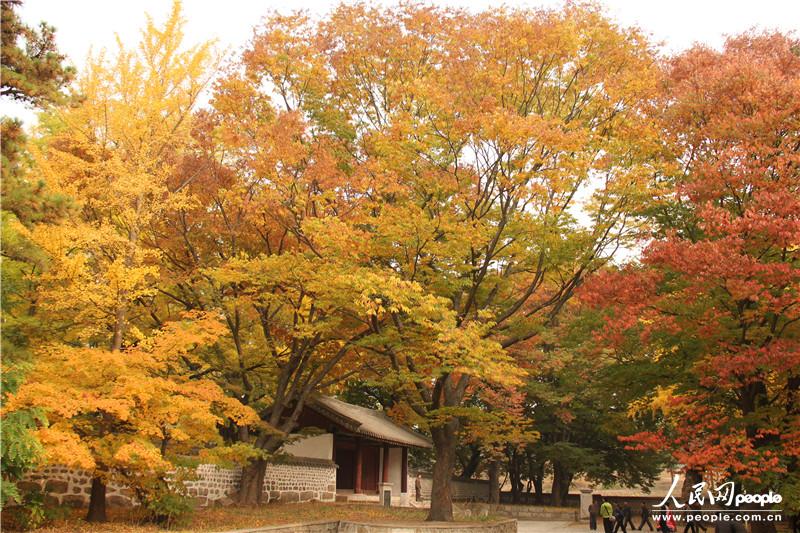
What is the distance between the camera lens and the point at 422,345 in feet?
58.6

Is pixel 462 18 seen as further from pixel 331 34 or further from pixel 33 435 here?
pixel 33 435

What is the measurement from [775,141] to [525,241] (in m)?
6.12

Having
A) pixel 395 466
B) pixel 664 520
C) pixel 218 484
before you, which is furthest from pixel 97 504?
pixel 395 466

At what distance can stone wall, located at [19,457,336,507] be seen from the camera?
15.6 meters

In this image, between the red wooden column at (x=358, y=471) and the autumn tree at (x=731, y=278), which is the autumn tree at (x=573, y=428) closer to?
the red wooden column at (x=358, y=471)

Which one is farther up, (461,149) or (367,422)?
(461,149)

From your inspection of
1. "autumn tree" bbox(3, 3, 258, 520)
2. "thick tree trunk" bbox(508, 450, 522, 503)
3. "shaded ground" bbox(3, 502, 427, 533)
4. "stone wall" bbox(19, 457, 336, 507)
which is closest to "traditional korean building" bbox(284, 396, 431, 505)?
"stone wall" bbox(19, 457, 336, 507)

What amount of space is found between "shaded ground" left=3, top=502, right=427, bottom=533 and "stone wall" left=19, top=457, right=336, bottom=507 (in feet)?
2.82

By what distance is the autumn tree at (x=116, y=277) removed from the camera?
12125 millimetres

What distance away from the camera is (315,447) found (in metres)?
27.9

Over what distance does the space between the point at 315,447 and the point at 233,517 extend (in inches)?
437

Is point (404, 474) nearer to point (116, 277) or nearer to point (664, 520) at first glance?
point (664, 520)

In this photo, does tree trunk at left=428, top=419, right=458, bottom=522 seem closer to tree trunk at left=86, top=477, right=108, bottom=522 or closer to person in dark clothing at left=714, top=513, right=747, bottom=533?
person in dark clothing at left=714, top=513, right=747, bottom=533

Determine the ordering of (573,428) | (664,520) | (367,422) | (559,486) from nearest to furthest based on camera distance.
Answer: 1. (664,520)
2. (367,422)
3. (573,428)
4. (559,486)
